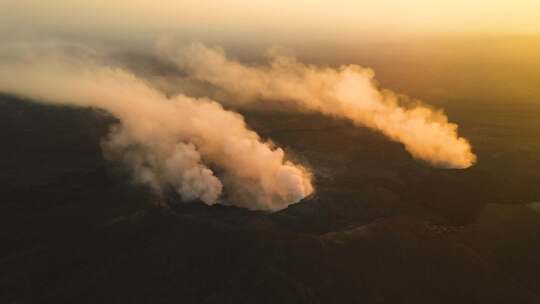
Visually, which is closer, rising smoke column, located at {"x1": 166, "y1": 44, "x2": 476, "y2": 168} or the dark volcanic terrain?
the dark volcanic terrain

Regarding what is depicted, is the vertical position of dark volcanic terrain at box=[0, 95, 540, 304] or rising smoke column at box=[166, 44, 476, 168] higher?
rising smoke column at box=[166, 44, 476, 168]

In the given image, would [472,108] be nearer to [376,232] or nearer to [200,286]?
[376,232]

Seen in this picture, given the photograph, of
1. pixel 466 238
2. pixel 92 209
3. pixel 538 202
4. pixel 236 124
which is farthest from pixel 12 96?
pixel 538 202

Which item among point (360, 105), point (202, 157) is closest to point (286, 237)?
point (202, 157)

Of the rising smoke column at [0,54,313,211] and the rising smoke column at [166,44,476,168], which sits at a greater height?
the rising smoke column at [166,44,476,168]

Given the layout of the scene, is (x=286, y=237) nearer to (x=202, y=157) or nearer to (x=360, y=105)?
(x=202, y=157)
